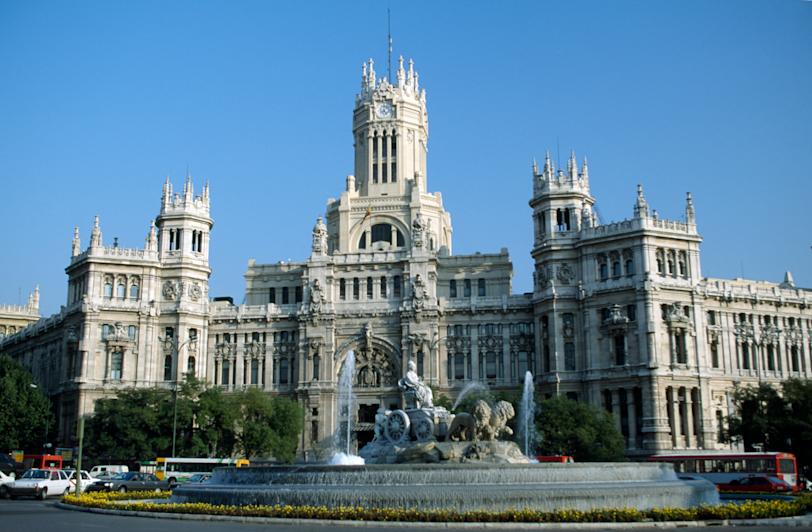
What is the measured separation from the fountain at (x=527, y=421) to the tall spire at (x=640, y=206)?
19.0 metres

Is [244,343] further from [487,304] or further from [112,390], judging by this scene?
[487,304]

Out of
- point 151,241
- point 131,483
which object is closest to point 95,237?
point 151,241

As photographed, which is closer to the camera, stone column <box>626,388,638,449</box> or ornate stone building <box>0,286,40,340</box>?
stone column <box>626,388,638,449</box>

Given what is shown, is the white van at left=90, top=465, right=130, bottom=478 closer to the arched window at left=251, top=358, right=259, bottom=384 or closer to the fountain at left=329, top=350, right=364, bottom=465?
the arched window at left=251, top=358, right=259, bottom=384

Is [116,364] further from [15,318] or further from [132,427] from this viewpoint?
[15,318]

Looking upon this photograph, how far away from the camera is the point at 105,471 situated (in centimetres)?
7044

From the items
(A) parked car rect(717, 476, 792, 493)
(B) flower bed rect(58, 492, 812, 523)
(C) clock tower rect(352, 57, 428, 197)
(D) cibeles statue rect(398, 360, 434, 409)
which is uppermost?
(C) clock tower rect(352, 57, 428, 197)

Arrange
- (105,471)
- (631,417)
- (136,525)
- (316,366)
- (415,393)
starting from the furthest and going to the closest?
→ (316,366), (631,417), (105,471), (415,393), (136,525)

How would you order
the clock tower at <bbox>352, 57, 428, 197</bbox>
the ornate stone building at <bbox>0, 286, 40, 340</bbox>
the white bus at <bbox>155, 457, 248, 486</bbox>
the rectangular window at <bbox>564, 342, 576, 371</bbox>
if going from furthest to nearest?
the ornate stone building at <bbox>0, 286, 40, 340</bbox>
the clock tower at <bbox>352, 57, 428, 197</bbox>
the rectangular window at <bbox>564, 342, 576, 371</bbox>
the white bus at <bbox>155, 457, 248, 486</bbox>

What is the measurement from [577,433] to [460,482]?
41998 millimetres

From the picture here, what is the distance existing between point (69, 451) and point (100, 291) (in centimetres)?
1647

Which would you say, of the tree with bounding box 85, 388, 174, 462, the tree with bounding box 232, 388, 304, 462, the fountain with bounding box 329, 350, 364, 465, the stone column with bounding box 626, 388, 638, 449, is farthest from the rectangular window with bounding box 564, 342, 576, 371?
the tree with bounding box 85, 388, 174, 462

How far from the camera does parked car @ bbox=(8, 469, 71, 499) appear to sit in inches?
1933

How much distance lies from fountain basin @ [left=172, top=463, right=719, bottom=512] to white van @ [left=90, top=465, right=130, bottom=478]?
29.8m
